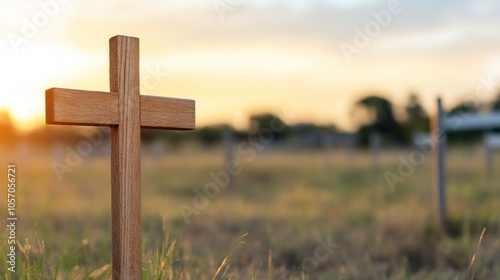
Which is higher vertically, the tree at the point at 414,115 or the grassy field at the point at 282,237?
the tree at the point at 414,115

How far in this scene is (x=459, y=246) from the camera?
6.34 m

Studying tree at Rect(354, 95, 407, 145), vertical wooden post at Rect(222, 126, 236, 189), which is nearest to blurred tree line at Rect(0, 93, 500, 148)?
tree at Rect(354, 95, 407, 145)

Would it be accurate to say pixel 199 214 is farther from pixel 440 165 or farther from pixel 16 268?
pixel 16 268

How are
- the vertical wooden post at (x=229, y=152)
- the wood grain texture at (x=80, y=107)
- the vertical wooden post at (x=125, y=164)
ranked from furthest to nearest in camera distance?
the vertical wooden post at (x=229, y=152), the vertical wooden post at (x=125, y=164), the wood grain texture at (x=80, y=107)

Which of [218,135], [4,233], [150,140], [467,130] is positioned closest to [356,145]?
[467,130]

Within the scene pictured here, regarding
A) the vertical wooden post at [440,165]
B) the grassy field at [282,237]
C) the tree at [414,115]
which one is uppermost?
the tree at [414,115]

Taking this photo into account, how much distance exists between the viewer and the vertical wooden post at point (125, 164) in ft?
9.67

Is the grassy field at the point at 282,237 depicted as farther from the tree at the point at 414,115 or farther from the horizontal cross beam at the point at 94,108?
the tree at the point at 414,115

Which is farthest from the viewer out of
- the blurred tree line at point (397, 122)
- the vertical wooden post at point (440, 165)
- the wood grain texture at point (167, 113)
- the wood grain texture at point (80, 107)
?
the blurred tree line at point (397, 122)

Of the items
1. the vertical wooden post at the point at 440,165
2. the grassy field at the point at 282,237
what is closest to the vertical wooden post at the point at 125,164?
the grassy field at the point at 282,237

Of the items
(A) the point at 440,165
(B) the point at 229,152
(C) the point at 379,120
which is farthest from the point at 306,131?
(A) the point at 440,165

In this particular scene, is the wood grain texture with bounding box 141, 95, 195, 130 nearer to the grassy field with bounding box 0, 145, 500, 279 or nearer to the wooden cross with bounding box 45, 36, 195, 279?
the wooden cross with bounding box 45, 36, 195, 279

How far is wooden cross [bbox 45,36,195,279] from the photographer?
2.89m

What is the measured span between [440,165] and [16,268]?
221 inches
